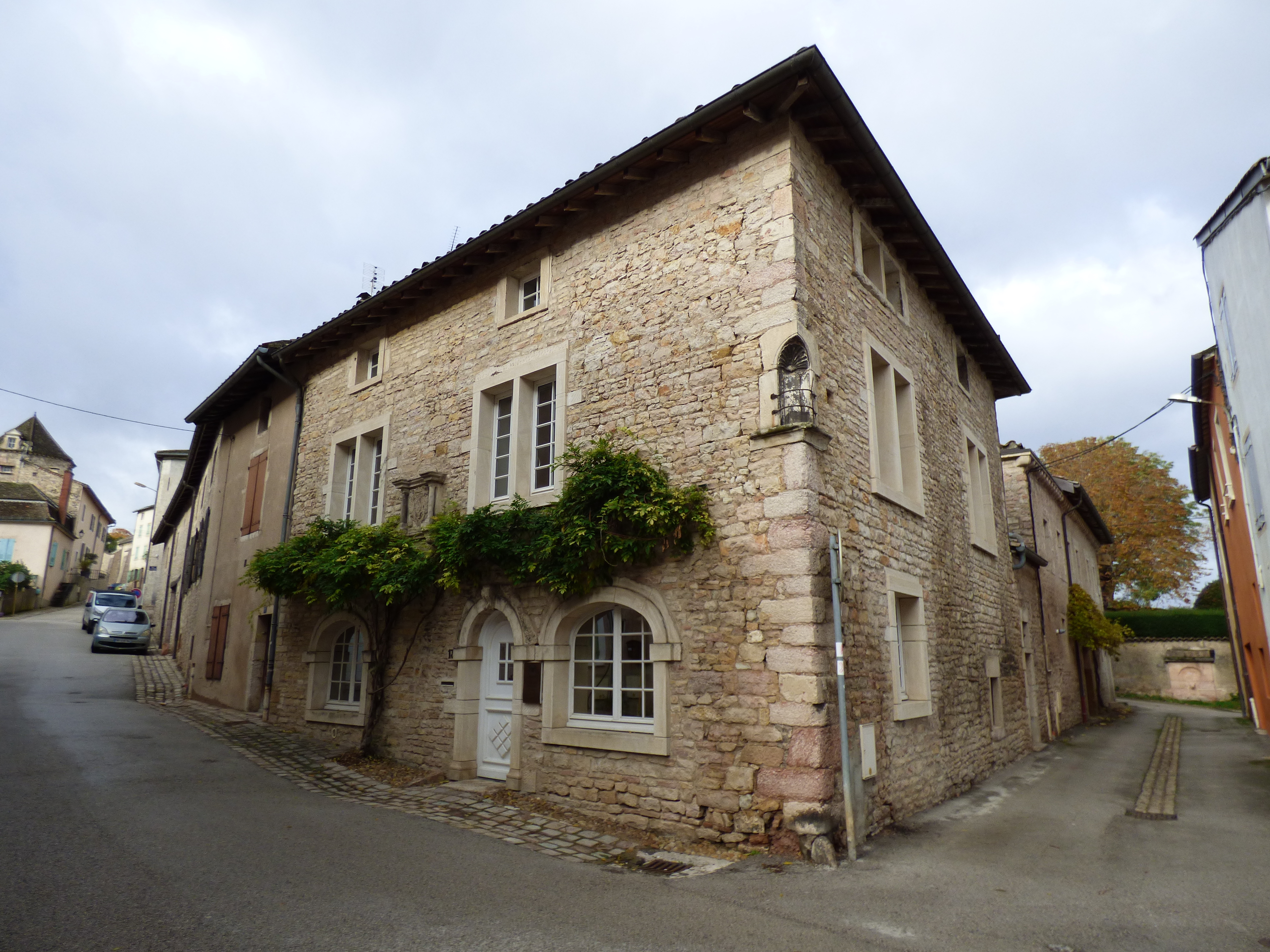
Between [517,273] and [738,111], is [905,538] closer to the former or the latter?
[738,111]

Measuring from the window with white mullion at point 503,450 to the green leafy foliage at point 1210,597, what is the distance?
117 ft

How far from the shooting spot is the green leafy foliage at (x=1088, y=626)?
18281 mm

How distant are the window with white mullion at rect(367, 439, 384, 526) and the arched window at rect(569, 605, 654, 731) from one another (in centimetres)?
448

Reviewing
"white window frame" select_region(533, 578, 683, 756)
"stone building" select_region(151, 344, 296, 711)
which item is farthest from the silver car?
"white window frame" select_region(533, 578, 683, 756)

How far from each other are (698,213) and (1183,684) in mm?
28503

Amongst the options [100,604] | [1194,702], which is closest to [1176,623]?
[1194,702]

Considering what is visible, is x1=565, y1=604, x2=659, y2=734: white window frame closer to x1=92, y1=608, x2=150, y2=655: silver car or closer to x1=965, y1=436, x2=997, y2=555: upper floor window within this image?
x1=965, y1=436, x2=997, y2=555: upper floor window

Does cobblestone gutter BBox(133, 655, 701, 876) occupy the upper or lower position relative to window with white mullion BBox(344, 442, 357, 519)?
lower

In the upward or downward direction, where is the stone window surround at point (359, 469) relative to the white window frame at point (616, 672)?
upward

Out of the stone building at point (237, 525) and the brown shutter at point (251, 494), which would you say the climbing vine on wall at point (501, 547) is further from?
the brown shutter at point (251, 494)

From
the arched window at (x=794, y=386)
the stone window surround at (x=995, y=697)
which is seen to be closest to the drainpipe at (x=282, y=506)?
the arched window at (x=794, y=386)

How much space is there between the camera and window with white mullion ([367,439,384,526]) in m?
11.0

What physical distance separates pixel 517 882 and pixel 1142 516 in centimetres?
3191

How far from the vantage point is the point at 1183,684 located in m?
27.3
